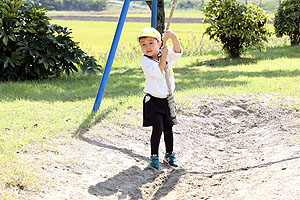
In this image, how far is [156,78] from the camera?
16.0ft

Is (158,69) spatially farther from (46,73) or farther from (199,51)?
(199,51)

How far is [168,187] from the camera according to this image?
4766 millimetres

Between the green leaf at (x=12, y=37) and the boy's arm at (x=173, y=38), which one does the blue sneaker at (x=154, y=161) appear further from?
the green leaf at (x=12, y=37)

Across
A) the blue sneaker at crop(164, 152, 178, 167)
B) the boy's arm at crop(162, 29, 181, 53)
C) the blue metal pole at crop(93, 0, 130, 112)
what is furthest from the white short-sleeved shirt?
the blue metal pole at crop(93, 0, 130, 112)

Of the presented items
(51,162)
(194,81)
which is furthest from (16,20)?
(51,162)

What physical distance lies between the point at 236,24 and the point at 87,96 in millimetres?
6321

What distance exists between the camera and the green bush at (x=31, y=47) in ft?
32.0

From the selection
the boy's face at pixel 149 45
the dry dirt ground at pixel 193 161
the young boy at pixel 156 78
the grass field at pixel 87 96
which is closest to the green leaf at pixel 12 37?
the grass field at pixel 87 96

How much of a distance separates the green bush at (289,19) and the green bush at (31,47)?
9521mm

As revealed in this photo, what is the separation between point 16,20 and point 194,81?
4046mm

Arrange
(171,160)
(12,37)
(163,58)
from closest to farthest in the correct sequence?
1. (163,58)
2. (171,160)
3. (12,37)

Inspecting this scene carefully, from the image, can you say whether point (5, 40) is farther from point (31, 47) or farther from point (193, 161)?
point (193, 161)

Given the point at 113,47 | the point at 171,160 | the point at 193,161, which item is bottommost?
the point at 193,161

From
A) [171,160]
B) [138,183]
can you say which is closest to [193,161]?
[171,160]
